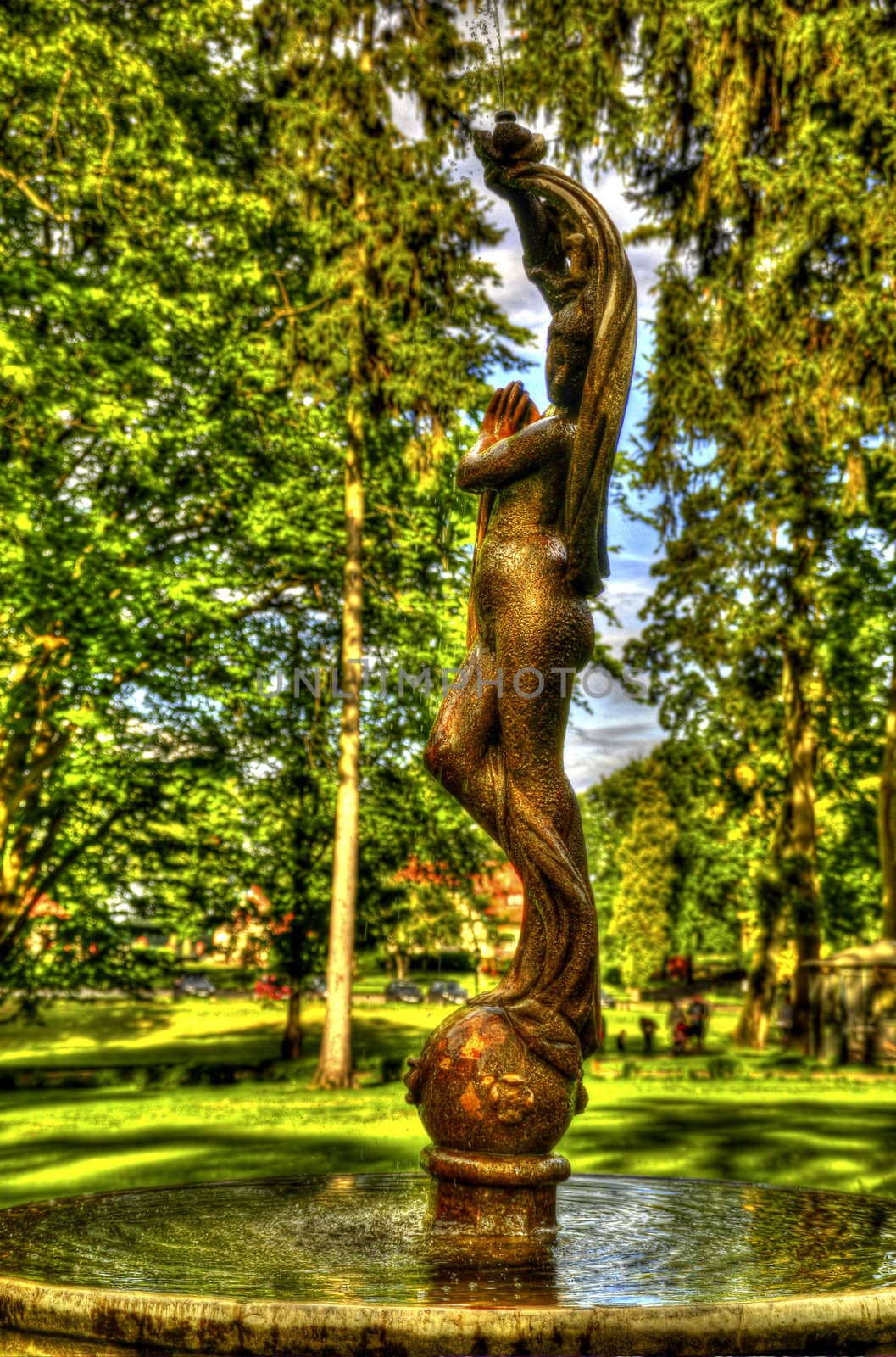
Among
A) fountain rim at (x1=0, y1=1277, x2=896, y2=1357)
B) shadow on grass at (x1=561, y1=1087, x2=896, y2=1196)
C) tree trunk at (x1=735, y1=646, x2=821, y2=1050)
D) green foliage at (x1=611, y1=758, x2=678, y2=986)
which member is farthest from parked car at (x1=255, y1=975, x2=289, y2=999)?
green foliage at (x1=611, y1=758, x2=678, y2=986)

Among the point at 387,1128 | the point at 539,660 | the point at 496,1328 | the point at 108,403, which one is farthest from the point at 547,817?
the point at 108,403

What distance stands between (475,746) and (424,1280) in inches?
103

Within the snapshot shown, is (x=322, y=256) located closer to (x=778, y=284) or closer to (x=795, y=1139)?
(x=778, y=284)

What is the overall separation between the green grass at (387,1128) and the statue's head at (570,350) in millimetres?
7351

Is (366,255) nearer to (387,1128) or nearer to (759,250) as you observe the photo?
(759,250)

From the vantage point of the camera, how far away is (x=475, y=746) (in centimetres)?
686

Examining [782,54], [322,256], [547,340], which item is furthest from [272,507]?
[547,340]

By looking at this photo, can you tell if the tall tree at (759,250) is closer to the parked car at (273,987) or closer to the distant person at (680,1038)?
the distant person at (680,1038)

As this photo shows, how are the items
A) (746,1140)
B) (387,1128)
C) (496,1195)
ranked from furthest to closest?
(387,1128)
(746,1140)
(496,1195)

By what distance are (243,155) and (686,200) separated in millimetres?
7613

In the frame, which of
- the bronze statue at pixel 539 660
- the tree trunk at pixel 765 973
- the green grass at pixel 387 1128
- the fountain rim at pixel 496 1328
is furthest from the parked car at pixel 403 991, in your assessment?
the fountain rim at pixel 496 1328

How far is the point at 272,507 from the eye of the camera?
21.8 meters

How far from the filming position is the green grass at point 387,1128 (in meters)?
12.2

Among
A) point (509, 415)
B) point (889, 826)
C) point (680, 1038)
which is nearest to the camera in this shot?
point (509, 415)
